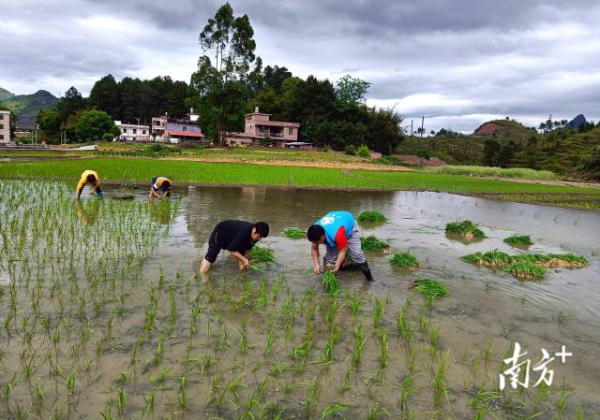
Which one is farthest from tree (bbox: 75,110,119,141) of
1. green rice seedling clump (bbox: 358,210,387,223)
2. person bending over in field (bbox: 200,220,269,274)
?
person bending over in field (bbox: 200,220,269,274)

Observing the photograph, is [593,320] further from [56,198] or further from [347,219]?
[56,198]

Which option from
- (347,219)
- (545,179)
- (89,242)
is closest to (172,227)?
(89,242)

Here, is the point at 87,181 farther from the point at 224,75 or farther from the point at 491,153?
the point at 491,153

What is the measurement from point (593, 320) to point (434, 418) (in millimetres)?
3432

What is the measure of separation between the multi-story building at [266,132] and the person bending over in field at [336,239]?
50.4 metres

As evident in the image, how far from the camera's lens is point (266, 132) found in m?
58.1

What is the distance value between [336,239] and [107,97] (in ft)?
267

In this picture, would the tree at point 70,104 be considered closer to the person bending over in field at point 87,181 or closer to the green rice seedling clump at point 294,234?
the person bending over in field at point 87,181

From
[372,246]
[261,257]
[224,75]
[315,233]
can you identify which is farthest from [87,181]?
[224,75]

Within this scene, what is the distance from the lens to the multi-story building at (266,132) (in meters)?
56.8

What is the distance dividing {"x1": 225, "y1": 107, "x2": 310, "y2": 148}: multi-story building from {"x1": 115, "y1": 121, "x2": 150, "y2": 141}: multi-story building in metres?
20.1

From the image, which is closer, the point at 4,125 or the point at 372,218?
the point at 372,218

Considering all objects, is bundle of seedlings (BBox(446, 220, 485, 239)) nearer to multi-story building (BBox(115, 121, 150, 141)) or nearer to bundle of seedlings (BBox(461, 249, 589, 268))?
bundle of seedlings (BBox(461, 249, 589, 268))

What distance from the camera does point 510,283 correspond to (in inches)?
255
